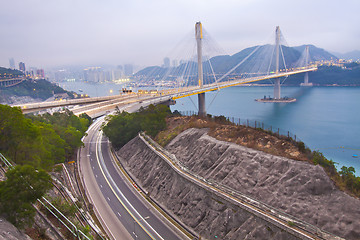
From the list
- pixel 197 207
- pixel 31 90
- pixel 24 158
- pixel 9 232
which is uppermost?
pixel 31 90

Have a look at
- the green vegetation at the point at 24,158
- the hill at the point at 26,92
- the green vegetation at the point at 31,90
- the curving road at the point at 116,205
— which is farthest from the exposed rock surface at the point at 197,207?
the green vegetation at the point at 31,90

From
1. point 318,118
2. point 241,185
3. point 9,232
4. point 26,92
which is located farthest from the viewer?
point 26,92

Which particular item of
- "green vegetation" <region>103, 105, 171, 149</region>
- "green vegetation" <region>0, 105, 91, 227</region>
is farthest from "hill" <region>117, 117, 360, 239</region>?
"green vegetation" <region>0, 105, 91, 227</region>

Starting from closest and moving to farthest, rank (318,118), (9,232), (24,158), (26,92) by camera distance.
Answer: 1. (9,232)
2. (24,158)
3. (318,118)
4. (26,92)

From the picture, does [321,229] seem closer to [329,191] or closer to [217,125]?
[329,191]

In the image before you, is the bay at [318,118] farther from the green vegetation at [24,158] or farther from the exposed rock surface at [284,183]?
the green vegetation at [24,158]

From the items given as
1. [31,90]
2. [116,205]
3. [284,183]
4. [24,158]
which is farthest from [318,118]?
[31,90]

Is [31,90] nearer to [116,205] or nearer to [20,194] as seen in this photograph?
[116,205]
